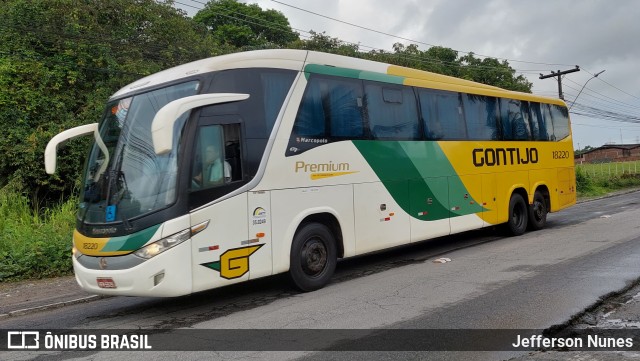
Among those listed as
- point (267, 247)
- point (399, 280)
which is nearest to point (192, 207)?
point (267, 247)

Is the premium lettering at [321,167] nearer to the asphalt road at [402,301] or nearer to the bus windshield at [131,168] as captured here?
the asphalt road at [402,301]

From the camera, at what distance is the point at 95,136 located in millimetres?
7504

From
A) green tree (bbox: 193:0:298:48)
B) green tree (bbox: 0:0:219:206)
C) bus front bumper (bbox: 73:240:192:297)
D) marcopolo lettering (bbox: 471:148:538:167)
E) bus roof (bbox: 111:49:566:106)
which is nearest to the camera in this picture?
bus front bumper (bbox: 73:240:192:297)

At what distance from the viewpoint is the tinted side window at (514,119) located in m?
13.3

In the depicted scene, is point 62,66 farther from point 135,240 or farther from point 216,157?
point 135,240

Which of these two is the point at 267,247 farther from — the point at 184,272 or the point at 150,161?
the point at 150,161

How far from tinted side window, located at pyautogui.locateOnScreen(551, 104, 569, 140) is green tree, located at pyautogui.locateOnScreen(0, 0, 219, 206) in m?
13.7

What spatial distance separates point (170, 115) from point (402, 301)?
3.77m

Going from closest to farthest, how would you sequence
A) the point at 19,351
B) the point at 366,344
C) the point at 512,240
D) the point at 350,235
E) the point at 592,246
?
1. the point at 366,344
2. the point at 19,351
3. the point at 350,235
4. the point at 592,246
5. the point at 512,240

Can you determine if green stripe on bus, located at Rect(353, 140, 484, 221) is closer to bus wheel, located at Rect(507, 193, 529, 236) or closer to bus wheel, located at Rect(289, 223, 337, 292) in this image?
bus wheel, located at Rect(289, 223, 337, 292)

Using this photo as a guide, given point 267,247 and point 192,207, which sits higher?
point 192,207

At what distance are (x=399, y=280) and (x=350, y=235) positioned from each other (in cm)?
105

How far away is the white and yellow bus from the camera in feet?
21.5

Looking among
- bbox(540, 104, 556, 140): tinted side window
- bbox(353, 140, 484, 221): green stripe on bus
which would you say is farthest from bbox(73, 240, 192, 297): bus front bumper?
bbox(540, 104, 556, 140): tinted side window
